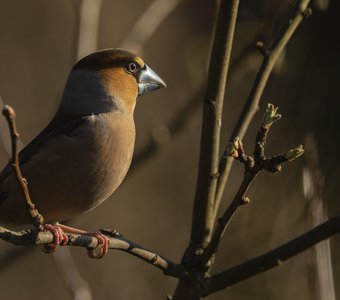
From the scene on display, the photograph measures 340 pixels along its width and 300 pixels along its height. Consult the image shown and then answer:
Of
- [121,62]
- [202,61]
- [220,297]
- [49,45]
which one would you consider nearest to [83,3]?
[121,62]

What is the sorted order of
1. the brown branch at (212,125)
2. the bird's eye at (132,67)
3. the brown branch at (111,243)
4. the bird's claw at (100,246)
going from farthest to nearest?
the bird's eye at (132,67), the brown branch at (212,125), the bird's claw at (100,246), the brown branch at (111,243)

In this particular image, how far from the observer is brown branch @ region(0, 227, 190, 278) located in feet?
9.77

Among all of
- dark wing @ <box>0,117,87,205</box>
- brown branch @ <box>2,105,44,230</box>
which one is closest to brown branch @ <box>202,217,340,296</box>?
brown branch @ <box>2,105,44,230</box>

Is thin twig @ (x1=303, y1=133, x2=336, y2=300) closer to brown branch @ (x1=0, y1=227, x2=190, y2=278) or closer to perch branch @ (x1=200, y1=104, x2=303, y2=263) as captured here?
brown branch @ (x1=0, y1=227, x2=190, y2=278)

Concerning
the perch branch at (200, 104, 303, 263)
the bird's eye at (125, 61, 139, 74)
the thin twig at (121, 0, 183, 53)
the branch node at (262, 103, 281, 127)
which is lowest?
the perch branch at (200, 104, 303, 263)

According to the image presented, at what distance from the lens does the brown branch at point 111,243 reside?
2.98m

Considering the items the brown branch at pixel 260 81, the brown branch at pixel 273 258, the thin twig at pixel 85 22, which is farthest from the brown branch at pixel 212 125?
the thin twig at pixel 85 22

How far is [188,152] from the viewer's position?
9141 mm

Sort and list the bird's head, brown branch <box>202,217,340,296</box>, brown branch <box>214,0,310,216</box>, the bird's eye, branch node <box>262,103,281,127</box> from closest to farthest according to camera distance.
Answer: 1. branch node <box>262,103,281,127</box>
2. brown branch <box>202,217,340,296</box>
3. brown branch <box>214,0,310,216</box>
4. the bird's head
5. the bird's eye

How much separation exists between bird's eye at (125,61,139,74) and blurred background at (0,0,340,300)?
1.00ft

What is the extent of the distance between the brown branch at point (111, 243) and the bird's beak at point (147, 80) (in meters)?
1.39

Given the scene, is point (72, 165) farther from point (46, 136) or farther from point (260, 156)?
point (260, 156)

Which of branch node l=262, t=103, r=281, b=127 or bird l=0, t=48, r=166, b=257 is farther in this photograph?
bird l=0, t=48, r=166, b=257

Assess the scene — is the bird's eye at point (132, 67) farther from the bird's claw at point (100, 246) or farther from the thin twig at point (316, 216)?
the bird's claw at point (100, 246)
